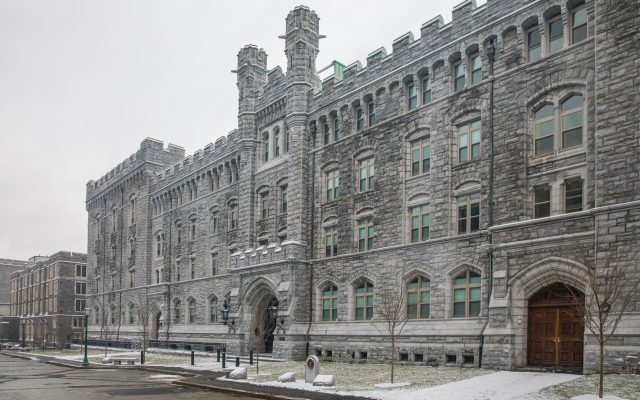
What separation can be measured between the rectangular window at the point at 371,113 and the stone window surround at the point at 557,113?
9.76 m

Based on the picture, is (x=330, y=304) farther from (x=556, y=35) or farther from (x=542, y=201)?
(x=556, y=35)

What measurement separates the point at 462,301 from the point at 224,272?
22771mm

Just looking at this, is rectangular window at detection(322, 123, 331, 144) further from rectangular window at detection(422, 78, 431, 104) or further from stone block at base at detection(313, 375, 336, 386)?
stone block at base at detection(313, 375, 336, 386)

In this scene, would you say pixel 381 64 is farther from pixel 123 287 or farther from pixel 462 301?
pixel 123 287

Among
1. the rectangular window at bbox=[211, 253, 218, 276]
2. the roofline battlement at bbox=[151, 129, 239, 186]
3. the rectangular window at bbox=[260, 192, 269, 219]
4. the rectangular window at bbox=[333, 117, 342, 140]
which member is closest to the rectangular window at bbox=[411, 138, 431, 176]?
the rectangular window at bbox=[333, 117, 342, 140]

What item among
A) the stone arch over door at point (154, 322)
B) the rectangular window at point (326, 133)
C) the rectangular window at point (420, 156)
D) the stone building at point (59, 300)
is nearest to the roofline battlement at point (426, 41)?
the rectangular window at point (326, 133)

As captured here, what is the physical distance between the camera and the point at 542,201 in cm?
2533

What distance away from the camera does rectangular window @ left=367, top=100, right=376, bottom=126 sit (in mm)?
34094

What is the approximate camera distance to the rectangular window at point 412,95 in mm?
31784

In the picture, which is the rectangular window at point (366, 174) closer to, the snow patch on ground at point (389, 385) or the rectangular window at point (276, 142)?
the rectangular window at point (276, 142)

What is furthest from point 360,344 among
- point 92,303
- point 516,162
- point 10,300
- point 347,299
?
point 10,300

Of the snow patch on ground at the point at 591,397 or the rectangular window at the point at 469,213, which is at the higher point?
the rectangular window at the point at 469,213

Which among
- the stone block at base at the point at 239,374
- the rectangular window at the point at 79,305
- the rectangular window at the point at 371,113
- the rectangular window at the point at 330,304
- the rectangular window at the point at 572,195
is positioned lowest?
the rectangular window at the point at 79,305

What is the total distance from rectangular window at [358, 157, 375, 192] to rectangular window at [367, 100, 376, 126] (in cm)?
198
